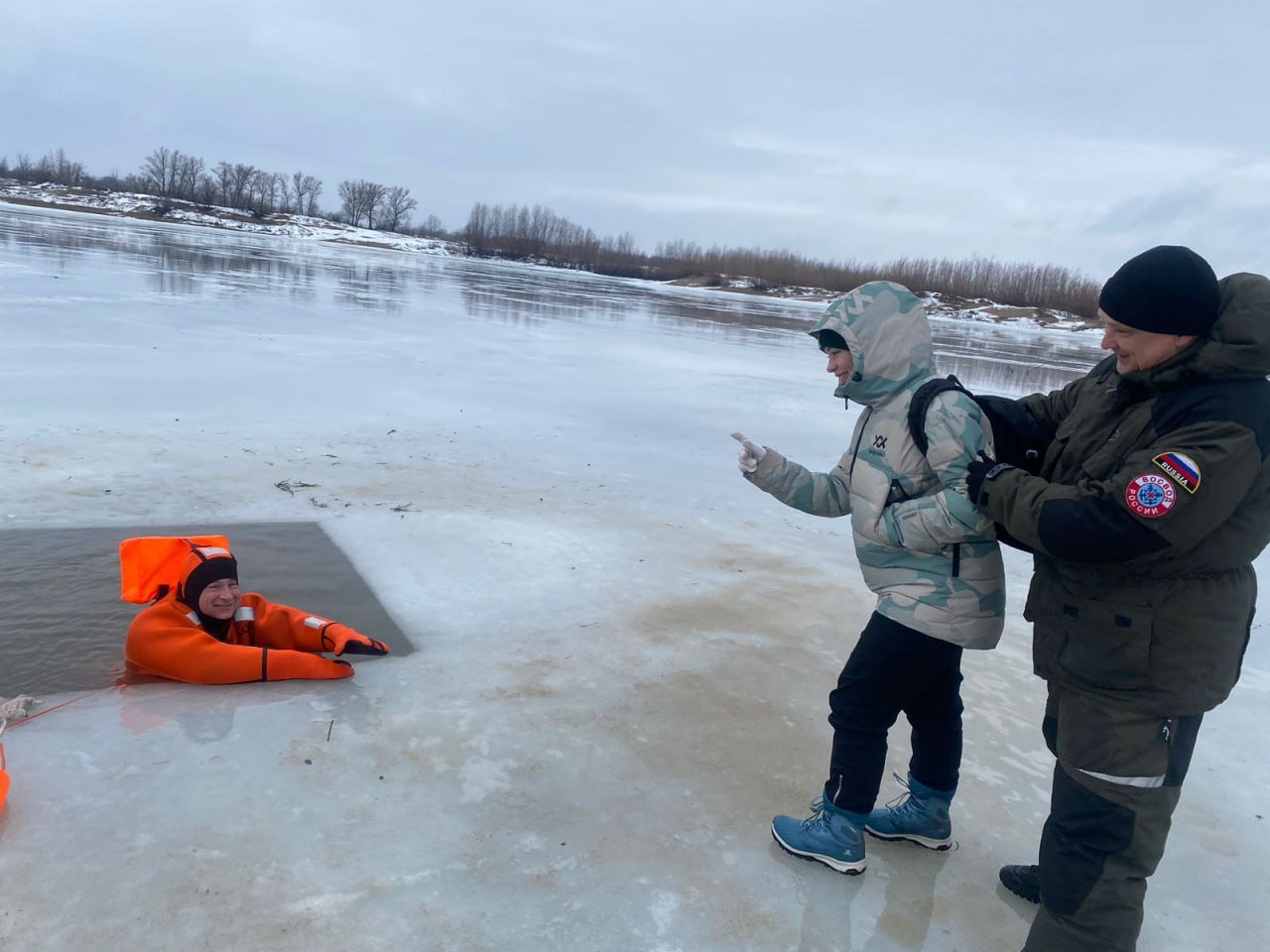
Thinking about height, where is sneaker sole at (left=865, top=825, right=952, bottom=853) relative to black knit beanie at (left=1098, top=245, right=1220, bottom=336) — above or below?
below

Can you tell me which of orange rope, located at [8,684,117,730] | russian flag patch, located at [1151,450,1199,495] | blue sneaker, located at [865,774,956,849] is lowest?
orange rope, located at [8,684,117,730]

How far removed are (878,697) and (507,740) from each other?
4.02 feet

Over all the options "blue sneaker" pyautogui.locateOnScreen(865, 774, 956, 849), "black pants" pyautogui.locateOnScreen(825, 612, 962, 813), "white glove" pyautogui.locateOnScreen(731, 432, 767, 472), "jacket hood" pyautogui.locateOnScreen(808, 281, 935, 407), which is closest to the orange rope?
"white glove" pyautogui.locateOnScreen(731, 432, 767, 472)

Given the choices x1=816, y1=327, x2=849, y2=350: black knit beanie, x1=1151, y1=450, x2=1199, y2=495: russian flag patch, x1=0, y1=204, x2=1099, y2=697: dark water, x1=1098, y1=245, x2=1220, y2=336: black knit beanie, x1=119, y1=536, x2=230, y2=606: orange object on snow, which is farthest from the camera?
x1=0, y1=204, x2=1099, y2=697: dark water

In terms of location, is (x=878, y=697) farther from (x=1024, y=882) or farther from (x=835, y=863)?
(x=1024, y=882)

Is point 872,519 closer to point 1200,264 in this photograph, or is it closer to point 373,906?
point 1200,264

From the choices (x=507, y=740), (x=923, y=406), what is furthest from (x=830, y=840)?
(x=923, y=406)

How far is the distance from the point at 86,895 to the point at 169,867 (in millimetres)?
179

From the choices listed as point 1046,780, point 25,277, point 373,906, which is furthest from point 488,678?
point 25,277

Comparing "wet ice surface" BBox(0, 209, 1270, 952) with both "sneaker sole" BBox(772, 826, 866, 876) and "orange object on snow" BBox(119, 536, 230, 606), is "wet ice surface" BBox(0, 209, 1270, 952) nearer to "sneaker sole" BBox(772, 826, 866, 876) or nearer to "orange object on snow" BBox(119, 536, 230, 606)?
"sneaker sole" BBox(772, 826, 866, 876)

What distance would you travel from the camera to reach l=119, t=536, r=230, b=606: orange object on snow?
3395 mm

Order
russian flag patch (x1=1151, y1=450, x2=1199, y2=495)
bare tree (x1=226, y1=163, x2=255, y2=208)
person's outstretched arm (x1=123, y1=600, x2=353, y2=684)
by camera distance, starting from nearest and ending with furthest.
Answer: russian flag patch (x1=1151, y1=450, x2=1199, y2=495), person's outstretched arm (x1=123, y1=600, x2=353, y2=684), bare tree (x1=226, y1=163, x2=255, y2=208)

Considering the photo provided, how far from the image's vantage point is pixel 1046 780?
3133mm

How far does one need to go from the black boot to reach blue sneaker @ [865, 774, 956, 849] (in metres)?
0.20
